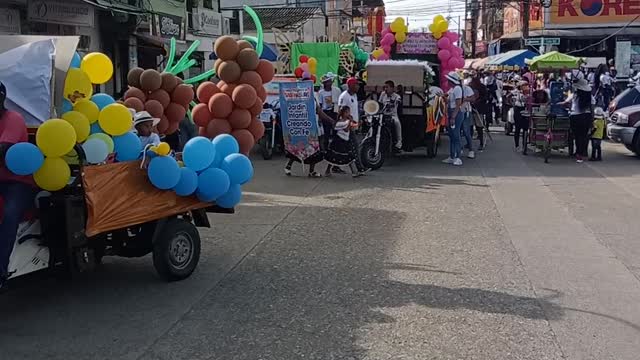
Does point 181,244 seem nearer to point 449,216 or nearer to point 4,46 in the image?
point 4,46

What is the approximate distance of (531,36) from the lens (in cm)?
3878

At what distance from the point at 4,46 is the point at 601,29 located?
35835 mm

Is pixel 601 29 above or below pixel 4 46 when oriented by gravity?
above

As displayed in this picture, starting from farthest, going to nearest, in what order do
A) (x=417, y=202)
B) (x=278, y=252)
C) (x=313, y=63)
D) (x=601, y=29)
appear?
(x=601, y=29), (x=313, y=63), (x=417, y=202), (x=278, y=252)

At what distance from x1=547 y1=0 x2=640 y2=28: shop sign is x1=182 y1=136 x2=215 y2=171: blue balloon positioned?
34629mm

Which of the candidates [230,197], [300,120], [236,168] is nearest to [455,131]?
[300,120]

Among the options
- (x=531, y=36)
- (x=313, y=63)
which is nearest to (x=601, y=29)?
(x=531, y=36)

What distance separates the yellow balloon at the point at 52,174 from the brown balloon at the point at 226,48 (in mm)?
2786

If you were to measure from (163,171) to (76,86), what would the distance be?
3.39 feet

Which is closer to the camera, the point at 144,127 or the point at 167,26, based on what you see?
the point at 144,127

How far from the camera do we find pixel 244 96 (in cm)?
758

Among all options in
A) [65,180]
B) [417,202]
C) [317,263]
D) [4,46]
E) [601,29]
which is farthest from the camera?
[601,29]

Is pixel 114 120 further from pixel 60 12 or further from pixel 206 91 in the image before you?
pixel 60 12

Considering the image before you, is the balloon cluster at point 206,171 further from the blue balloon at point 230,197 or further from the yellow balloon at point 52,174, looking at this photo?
the yellow balloon at point 52,174
